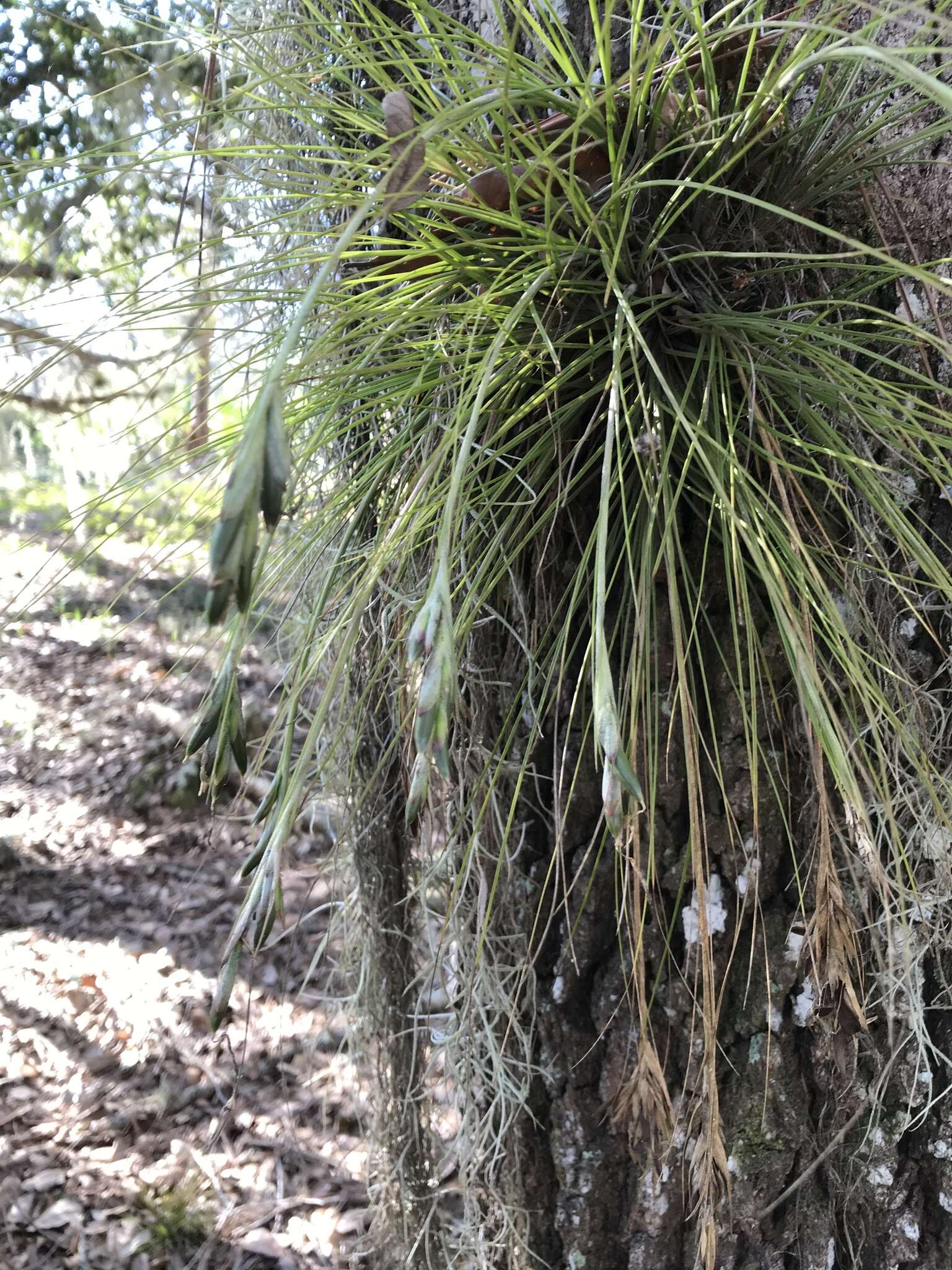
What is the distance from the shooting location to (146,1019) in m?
1.53

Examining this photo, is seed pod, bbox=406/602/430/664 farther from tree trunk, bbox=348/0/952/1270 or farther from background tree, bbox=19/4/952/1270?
tree trunk, bbox=348/0/952/1270

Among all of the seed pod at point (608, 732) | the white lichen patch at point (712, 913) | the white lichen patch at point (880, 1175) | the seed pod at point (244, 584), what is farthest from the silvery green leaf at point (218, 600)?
the white lichen patch at point (880, 1175)

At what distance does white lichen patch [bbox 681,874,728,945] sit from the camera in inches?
26.7

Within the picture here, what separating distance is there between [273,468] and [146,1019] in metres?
1.51

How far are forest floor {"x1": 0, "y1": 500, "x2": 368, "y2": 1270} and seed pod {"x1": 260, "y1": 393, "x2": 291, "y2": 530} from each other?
351 millimetres

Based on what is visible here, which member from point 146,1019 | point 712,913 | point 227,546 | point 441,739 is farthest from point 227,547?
point 146,1019

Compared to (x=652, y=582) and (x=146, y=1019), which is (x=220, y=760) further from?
(x=146, y=1019)

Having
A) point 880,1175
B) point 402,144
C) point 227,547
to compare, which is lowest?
point 880,1175

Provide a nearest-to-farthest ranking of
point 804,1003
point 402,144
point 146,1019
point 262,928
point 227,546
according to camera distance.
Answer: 1. point 227,546
2. point 262,928
3. point 402,144
4. point 804,1003
5. point 146,1019

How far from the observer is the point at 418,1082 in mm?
881

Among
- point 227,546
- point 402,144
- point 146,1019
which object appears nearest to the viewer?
point 227,546

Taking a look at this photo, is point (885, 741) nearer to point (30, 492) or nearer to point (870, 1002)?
point (870, 1002)

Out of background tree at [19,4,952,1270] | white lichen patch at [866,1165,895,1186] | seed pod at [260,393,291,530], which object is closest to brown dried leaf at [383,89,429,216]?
background tree at [19,4,952,1270]

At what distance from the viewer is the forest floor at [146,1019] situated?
45.5 inches
